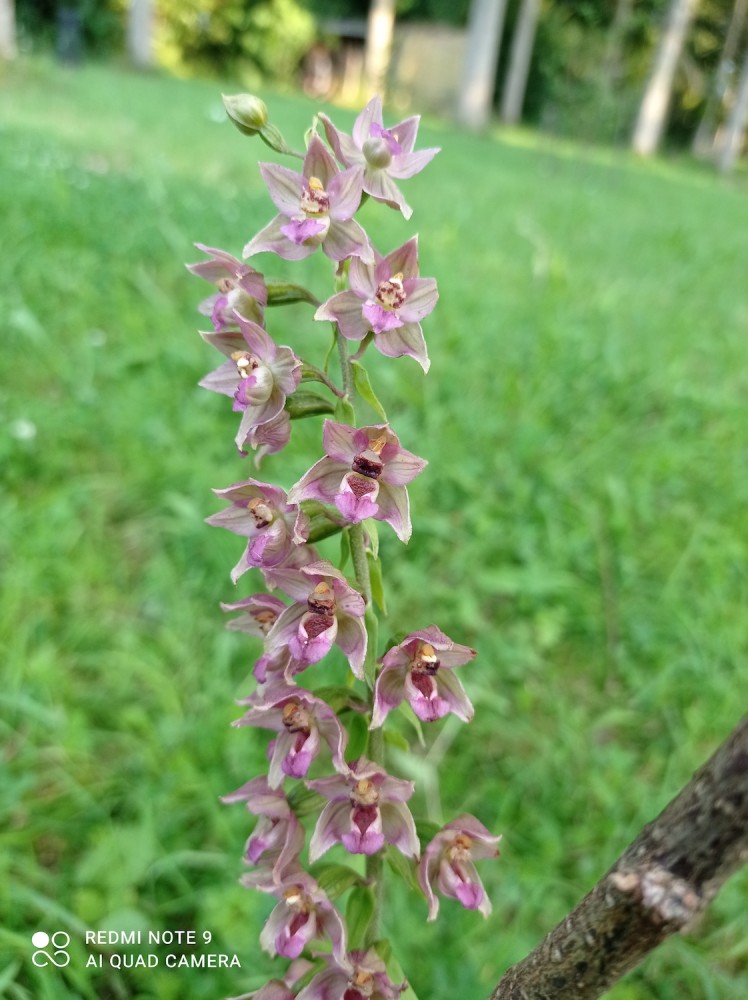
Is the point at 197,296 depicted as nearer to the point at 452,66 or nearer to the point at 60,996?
the point at 60,996

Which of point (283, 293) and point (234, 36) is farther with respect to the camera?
point (234, 36)

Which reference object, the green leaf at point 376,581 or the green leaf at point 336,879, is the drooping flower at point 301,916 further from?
the green leaf at point 376,581

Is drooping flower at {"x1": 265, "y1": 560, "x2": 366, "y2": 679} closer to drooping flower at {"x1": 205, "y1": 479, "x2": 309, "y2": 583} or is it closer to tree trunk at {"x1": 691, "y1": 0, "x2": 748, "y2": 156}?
drooping flower at {"x1": 205, "y1": 479, "x2": 309, "y2": 583}

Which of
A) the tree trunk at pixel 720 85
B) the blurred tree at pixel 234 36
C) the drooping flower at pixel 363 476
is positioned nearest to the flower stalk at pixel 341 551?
the drooping flower at pixel 363 476

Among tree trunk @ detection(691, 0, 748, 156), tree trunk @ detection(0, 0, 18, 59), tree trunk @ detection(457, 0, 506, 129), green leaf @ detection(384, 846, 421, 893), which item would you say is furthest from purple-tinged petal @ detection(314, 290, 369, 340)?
tree trunk @ detection(691, 0, 748, 156)

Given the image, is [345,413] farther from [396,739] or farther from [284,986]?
[284,986]

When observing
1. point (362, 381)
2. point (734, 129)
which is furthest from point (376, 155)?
point (734, 129)
